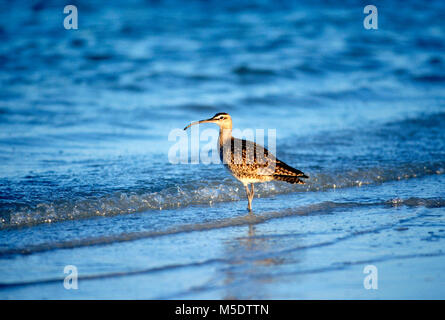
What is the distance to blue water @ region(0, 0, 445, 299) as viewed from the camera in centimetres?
509

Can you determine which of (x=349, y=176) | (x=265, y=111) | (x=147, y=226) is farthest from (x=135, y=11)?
(x=147, y=226)

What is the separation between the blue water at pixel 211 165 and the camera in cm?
509

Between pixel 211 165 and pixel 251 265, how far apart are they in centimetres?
344

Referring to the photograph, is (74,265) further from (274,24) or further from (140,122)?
(274,24)

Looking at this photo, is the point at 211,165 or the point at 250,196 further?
the point at 211,165

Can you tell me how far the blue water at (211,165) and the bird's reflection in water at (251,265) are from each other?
0.02 meters

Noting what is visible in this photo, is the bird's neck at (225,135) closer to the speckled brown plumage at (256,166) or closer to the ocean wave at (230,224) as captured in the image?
the speckled brown plumage at (256,166)

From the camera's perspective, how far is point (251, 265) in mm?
5227

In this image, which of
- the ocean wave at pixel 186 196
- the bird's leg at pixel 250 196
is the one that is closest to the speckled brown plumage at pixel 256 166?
the bird's leg at pixel 250 196

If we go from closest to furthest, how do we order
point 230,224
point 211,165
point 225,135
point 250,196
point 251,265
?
point 251,265
point 230,224
point 250,196
point 225,135
point 211,165

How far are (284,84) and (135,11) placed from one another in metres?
7.45

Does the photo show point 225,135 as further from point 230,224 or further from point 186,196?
point 230,224

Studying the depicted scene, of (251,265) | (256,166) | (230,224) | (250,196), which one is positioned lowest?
(251,265)

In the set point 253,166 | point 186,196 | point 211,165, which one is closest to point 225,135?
point 253,166
